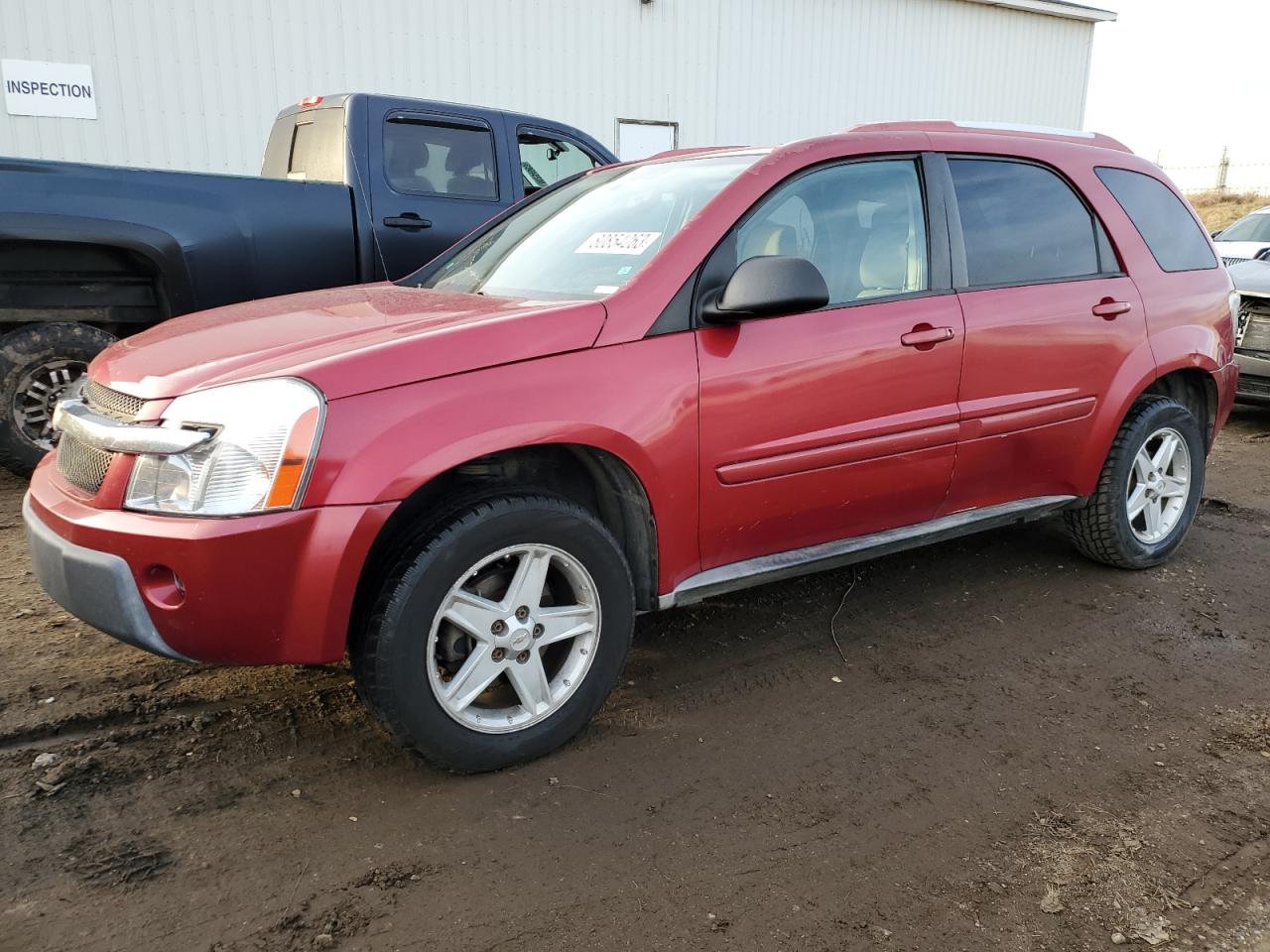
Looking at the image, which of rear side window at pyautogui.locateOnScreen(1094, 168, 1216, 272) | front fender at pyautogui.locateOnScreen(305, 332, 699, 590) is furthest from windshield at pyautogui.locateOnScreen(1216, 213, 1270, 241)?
front fender at pyautogui.locateOnScreen(305, 332, 699, 590)

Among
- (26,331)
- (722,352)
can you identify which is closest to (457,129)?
(26,331)

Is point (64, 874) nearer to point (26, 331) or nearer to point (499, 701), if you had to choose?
A: point (499, 701)

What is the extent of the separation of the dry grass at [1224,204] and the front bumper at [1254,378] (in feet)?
82.3

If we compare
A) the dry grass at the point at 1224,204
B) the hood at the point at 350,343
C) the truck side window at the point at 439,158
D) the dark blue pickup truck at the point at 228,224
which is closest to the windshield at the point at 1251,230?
the dark blue pickup truck at the point at 228,224

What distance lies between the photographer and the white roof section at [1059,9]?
54.0ft

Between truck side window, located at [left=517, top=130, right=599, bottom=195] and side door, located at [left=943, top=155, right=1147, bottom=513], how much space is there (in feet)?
11.9

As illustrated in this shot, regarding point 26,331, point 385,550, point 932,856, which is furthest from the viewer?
point 26,331

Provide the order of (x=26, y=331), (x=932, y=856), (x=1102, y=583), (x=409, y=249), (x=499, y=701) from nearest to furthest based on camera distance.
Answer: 1. (x=932, y=856)
2. (x=499, y=701)
3. (x=1102, y=583)
4. (x=26, y=331)
5. (x=409, y=249)

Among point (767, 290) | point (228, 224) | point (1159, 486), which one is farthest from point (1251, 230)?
point (228, 224)

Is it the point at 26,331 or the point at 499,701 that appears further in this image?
the point at 26,331

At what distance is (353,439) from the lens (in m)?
2.35

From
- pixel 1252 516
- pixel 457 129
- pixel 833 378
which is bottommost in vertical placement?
pixel 1252 516

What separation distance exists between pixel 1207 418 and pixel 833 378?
8.15ft

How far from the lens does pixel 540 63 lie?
473 inches
